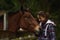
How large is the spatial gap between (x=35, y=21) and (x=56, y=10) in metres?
1.89

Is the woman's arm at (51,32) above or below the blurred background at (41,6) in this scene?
below

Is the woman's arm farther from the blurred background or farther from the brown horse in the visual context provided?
the blurred background

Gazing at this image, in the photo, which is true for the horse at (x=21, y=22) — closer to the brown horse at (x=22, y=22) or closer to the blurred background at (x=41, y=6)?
the brown horse at (x=22, y=22)

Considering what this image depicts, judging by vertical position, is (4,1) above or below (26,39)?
above

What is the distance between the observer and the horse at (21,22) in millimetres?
3363

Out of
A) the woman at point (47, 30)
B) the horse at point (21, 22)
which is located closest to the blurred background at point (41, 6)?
the horse at point (21, 22)

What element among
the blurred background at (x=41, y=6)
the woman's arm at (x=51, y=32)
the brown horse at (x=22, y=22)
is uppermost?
the blurred background at (x=41, y=6)

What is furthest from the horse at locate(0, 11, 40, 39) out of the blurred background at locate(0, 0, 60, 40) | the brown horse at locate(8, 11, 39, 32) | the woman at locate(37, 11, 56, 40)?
the woman at locate(37, 11, 56, 40)

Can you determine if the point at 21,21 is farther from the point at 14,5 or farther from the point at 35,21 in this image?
the point at 14,5

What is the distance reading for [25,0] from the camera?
4367mm

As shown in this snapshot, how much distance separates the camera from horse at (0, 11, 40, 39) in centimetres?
336

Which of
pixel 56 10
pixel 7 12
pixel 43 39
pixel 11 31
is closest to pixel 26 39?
pixel 11 31

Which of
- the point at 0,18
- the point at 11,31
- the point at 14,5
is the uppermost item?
the point at 14,5

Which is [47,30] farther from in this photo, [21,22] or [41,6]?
[41,6]
